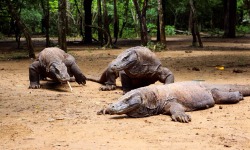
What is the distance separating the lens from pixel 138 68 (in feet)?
22.5

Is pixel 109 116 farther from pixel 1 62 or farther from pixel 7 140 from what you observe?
pixel 1 62

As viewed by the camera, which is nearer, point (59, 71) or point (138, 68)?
point (138, 68)

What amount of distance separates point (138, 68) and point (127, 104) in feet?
5.44

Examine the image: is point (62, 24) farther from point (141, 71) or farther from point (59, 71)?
point (141, 71)

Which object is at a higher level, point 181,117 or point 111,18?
point 111,18

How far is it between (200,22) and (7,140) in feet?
117

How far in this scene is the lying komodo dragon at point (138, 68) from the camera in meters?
6.79

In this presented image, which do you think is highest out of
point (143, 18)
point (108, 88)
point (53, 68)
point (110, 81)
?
point (143, 18)

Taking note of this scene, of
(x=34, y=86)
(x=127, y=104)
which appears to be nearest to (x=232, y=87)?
(x=127, y=104)

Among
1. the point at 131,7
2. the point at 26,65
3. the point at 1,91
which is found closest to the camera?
the point at 1,91

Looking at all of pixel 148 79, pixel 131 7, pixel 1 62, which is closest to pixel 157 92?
pixel 148 79

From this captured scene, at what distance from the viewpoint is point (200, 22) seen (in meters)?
39.0

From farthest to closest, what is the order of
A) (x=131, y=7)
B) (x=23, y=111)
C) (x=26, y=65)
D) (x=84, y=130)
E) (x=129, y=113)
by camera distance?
(x=131, y=7)
(x=26, y=65)
(x=23, y=111)
(x=129, y=113)
(x=84, y=130)

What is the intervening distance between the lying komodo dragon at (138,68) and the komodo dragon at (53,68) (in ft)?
3.74
